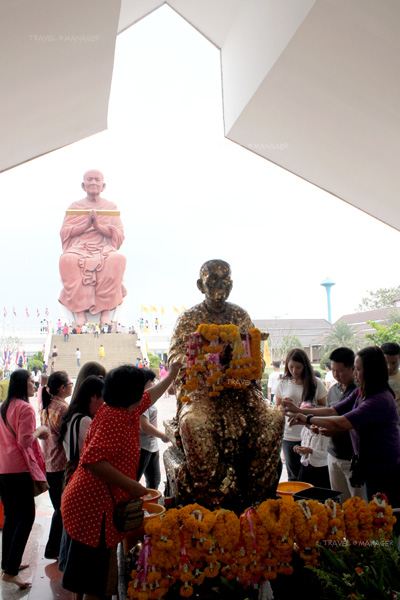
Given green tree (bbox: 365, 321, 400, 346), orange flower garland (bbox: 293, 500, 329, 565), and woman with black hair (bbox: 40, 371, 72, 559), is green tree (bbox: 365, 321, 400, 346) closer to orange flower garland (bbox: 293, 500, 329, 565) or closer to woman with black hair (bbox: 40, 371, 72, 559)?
woman with black hair (bbox: 40, 371, 72, 559)

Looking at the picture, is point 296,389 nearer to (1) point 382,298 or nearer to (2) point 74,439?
(2) point 74,439

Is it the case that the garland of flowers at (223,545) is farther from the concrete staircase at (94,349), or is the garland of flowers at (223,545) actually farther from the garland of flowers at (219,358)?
the concrete staircase at (94,349)

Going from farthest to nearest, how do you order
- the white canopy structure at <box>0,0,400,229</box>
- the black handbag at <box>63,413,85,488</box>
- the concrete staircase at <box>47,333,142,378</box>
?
the concrete staircase at <box>47,333,142,378</box>, the white canopy structure at <box>0,0,400,229</box>, the black handbag at <box>63,413,85,488</box>

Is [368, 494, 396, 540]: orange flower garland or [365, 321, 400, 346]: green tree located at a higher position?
[365, 321, 400, 346]: green tree

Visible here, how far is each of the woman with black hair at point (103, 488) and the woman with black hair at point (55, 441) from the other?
1340 millimetres

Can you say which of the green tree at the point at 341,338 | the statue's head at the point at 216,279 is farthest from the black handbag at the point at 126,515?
the green tree at the point at 341,338

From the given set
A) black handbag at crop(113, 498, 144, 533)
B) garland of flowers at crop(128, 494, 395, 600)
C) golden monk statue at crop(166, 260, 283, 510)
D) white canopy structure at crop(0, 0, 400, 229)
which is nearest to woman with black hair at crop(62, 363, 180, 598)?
black handbag at crop(113, 498, 144, 533)

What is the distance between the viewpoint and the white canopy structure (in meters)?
3.78

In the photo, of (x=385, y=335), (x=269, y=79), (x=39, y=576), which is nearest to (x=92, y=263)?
(x=385, y=335)

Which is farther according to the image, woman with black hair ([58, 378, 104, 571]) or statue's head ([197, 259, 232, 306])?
statue's head ([197, 259, 232, 306])

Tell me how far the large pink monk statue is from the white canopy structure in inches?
377

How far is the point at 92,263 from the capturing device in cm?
1580

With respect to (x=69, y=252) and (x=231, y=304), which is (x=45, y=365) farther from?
(x=231, y=304)

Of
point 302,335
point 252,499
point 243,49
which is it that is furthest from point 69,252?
point 252,499
